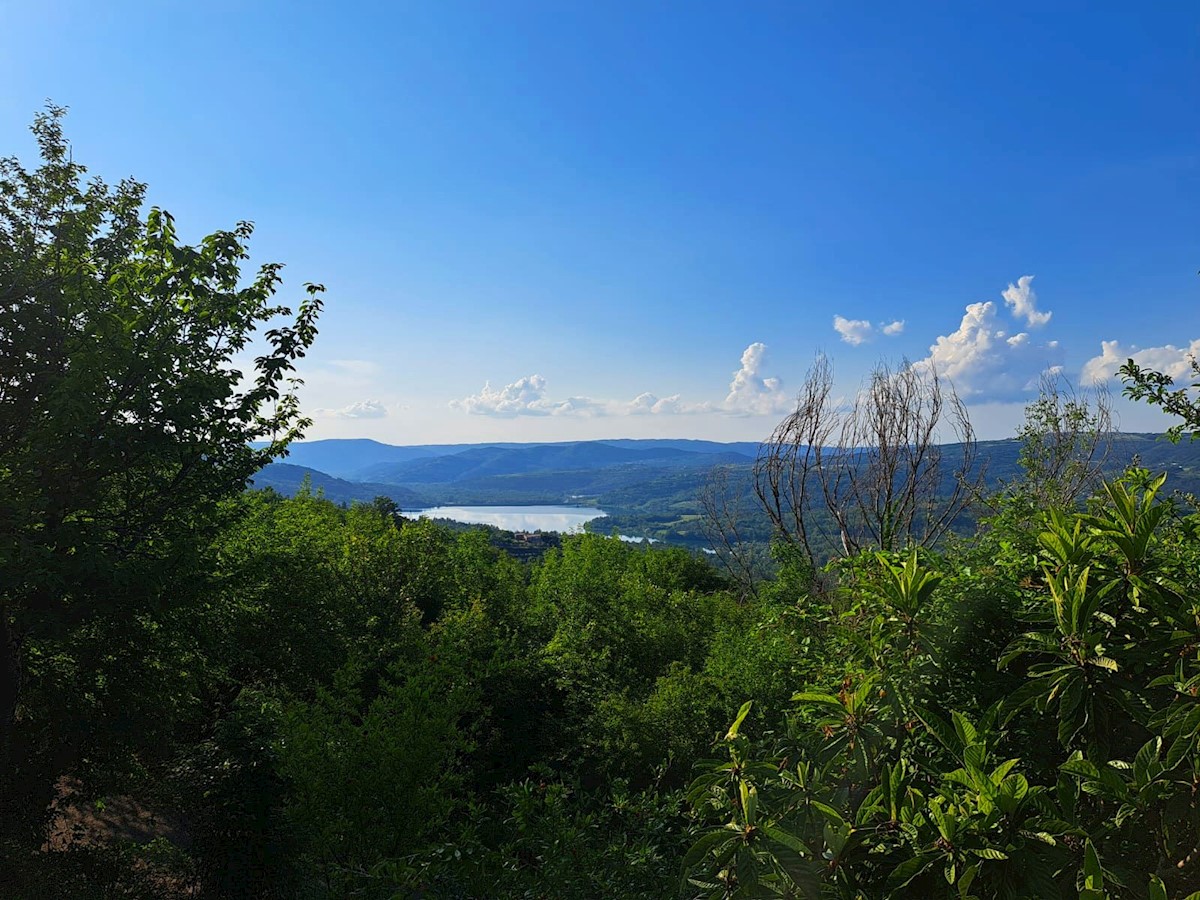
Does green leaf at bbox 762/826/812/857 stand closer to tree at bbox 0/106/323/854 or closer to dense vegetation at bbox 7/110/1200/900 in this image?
dense vegetation at bbox 7/110/1200/900

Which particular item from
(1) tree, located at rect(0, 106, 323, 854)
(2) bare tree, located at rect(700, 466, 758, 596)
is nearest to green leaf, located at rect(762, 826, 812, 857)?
(1) tree, located at rect(0, 106, 323, 854)

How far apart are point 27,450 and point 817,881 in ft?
32.4

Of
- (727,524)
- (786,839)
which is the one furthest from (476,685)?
(727,524)

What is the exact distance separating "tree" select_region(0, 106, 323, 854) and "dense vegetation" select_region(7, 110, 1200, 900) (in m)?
0.05

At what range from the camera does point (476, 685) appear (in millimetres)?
13141

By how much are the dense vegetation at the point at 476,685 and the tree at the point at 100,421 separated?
0.05 meters

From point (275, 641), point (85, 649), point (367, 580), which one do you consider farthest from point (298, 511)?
point (85, 649)

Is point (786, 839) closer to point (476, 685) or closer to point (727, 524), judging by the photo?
point (476, 685)

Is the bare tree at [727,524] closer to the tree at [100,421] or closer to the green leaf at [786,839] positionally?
the tree at [100,421]

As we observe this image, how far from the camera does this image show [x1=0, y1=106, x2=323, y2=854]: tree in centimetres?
782

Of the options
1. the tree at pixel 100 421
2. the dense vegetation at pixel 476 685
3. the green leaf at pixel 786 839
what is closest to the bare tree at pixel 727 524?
the dense vegetation at pixel 476 685

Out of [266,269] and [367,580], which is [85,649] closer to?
[266,269]

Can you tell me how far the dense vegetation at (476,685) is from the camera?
2375 millimetres

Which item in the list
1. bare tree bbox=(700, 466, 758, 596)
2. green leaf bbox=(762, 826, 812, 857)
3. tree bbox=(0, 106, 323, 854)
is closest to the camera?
green leaf bbox=(762, 826, 812, 857)
